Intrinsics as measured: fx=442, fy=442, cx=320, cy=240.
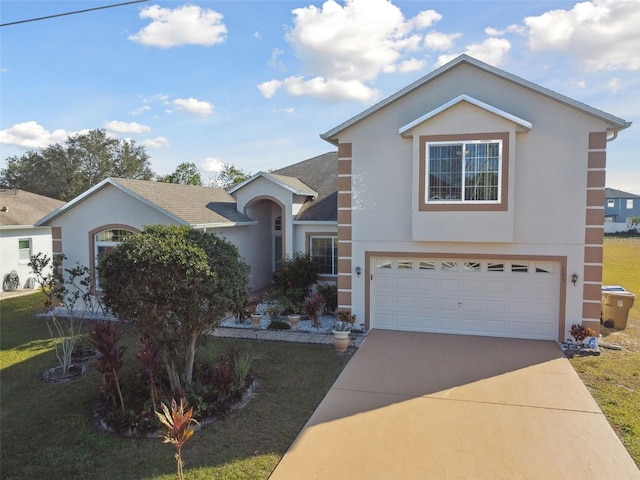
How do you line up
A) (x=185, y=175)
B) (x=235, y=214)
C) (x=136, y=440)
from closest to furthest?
(x=136, y=440), (x=235, y=214), (x=185, y=175)

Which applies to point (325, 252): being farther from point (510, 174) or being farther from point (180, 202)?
point (510, 174)

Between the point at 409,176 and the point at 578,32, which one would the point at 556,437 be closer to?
the point at 409,176

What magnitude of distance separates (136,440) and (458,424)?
547 centimetres

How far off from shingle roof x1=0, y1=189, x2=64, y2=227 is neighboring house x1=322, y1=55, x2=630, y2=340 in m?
18.3

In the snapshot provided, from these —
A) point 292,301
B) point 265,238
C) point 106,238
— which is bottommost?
point 292,301

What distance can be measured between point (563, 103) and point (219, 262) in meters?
10.1

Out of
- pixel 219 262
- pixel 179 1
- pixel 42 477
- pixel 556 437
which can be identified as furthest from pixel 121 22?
pixel 556 437

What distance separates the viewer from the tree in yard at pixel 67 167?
158 feet

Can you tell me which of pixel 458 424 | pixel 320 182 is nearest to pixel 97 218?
pixel 320 182

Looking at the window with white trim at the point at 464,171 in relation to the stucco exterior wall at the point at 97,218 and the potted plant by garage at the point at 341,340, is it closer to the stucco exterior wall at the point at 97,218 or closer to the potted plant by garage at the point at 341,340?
the potted plant by garage at the point at 341,340

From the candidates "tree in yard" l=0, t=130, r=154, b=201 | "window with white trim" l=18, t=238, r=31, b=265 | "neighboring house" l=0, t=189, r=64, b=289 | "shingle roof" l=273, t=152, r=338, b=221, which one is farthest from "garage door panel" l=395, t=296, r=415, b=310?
"tree in yard" l=0, t=130, r=154, b=201

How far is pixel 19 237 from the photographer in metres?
23.0

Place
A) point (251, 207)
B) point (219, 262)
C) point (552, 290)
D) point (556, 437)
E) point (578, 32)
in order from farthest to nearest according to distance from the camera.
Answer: point (251, 207) → point (552, 290) → point (578, 32) → point (219, 262) → point (556, 437)

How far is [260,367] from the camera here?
1062cm
